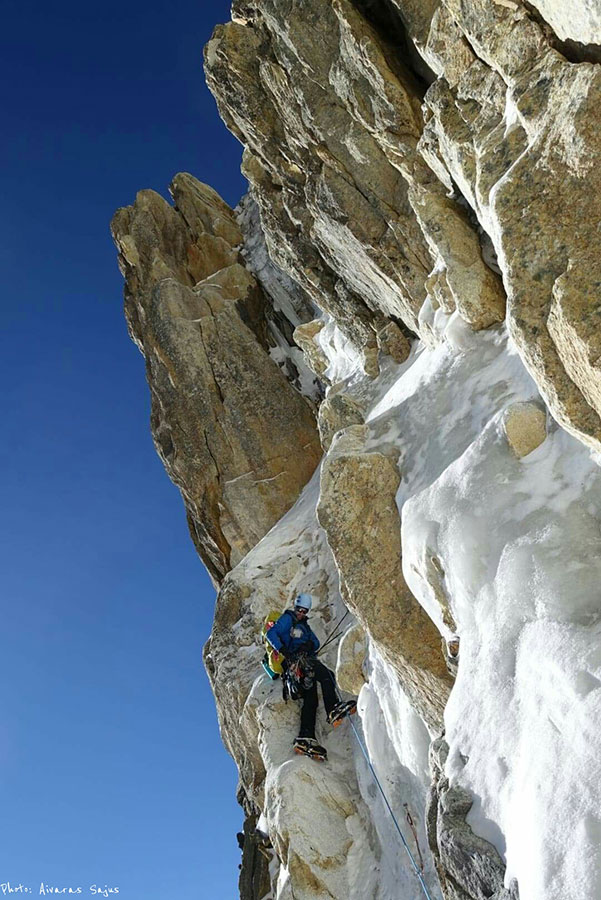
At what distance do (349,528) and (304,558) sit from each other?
9.51m

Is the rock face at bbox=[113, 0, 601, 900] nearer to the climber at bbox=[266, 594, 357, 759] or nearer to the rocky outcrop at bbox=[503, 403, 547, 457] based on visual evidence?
the rocky outcrop at bbox=[503, 403, 547, 457]

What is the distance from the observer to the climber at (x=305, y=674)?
47.5 ft

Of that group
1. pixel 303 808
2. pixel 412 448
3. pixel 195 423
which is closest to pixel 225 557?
pixel 195 423

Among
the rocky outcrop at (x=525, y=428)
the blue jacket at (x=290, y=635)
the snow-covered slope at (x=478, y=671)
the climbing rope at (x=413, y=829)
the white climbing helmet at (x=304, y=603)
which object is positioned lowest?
the climbing rope at (x=413, y=829)

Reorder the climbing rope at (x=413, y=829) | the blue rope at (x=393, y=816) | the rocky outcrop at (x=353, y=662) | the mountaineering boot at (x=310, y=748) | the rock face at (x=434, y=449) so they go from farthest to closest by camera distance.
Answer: the mountaineering boot at (x=310, y=748)
the rocky outcrop at (x=353, y=662)
the climbing rope at (x=413, y=829)
the blue rope at (x=393, y=816)
the rock face at (x=434, y=449)

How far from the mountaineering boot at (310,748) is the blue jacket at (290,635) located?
190 cm

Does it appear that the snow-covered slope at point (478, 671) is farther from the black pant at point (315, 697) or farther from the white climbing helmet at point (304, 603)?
the white climbing helmet at point (304, 603)

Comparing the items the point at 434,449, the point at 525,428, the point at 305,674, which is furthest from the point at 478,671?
the point at 305,674

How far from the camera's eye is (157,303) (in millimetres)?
31141

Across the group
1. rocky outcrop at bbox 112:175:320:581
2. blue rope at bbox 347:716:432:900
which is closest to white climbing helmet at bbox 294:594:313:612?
blue rope at bbox 347:716:432:900

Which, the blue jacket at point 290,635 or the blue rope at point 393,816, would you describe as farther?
the blue jacket at point 290,635

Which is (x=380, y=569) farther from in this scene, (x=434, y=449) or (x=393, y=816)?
(x=393, y=816)

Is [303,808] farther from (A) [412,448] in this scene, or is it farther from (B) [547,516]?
(B) [547,516]

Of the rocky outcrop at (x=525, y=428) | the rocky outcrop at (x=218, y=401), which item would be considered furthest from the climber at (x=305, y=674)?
the rocky outcrop at (x=218, y=401)
